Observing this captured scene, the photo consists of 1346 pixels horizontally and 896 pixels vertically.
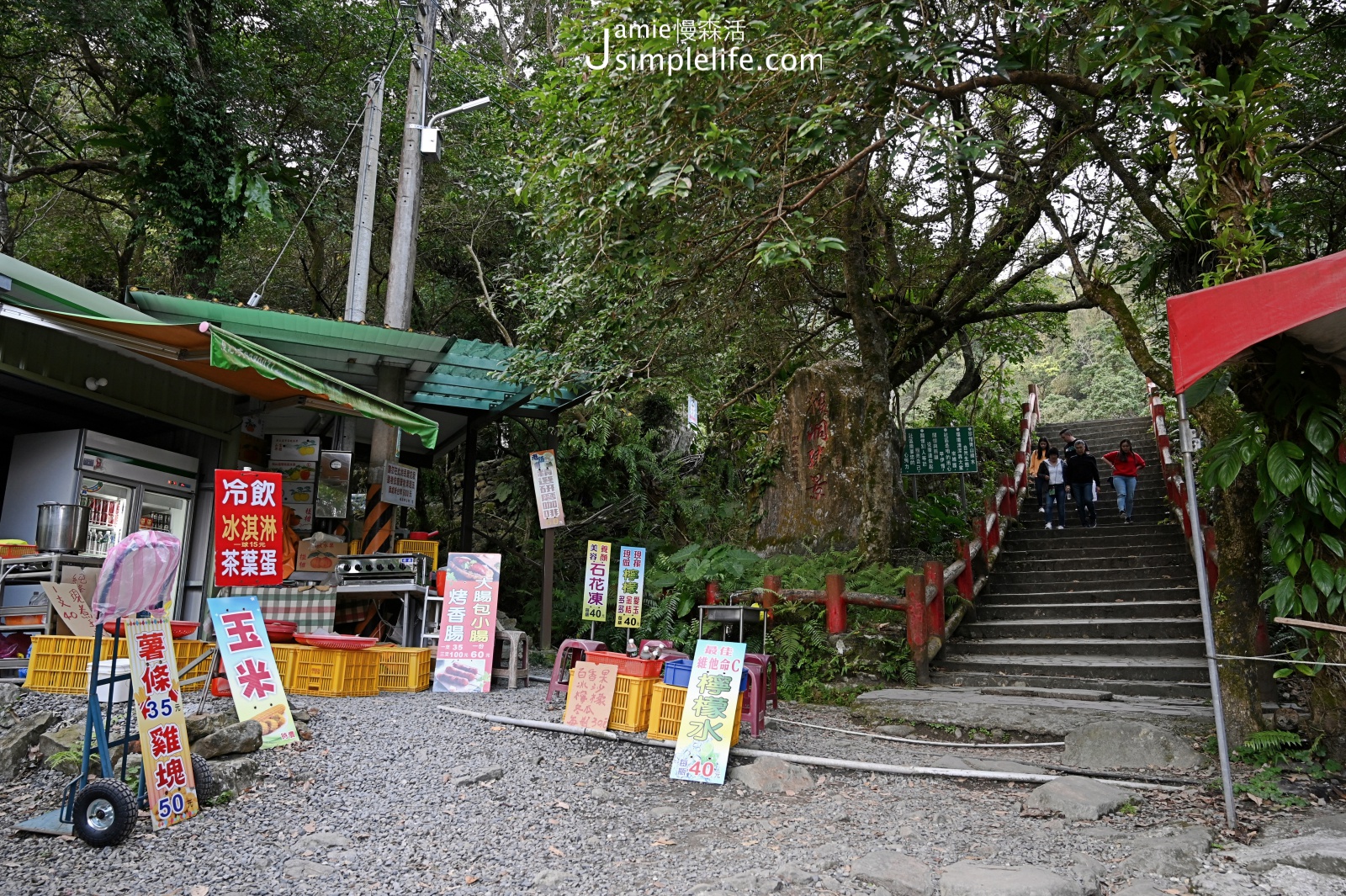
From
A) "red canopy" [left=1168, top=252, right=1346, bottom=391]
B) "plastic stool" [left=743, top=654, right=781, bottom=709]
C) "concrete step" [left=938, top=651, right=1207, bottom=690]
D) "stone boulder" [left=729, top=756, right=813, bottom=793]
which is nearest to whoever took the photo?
"red canopy" [left=1168, top=252, right=1346, bottom=391]

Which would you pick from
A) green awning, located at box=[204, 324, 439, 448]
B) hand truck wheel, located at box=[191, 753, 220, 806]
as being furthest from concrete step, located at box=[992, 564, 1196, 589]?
hand truck wheel, located at box=[191, 753, 220, 806]

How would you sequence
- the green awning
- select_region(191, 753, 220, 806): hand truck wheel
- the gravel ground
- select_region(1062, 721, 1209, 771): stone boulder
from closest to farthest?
the gravel ground < select_region(191, 753, 220, 806): hand truck wheel < select_region(1062, 721, 1209, 771): stone boulder < the green awning

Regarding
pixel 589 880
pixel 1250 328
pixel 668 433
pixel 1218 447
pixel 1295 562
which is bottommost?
pixel 589 880

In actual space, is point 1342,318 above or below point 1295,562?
above

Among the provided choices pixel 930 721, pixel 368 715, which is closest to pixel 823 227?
pixel 930 721

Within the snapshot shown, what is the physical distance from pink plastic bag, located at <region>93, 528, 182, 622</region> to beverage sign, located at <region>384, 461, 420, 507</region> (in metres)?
6.32

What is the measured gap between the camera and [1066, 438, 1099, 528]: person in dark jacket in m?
13.3

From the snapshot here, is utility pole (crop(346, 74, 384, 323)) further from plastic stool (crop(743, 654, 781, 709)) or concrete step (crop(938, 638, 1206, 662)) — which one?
concrete step (crop(938, 638, 1206, 662))

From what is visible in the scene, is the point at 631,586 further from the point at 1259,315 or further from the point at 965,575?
the point at 1259,315

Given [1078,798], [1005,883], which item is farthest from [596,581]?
[1005,883]

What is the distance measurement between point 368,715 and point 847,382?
26.1ft

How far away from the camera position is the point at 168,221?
44.0 ft

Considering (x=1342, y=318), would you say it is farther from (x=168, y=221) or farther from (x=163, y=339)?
(x=168, y=221)

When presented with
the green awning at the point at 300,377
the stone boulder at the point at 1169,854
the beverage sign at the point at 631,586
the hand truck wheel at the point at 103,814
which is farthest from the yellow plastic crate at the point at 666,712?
the beverage sign at the point at 631,586
